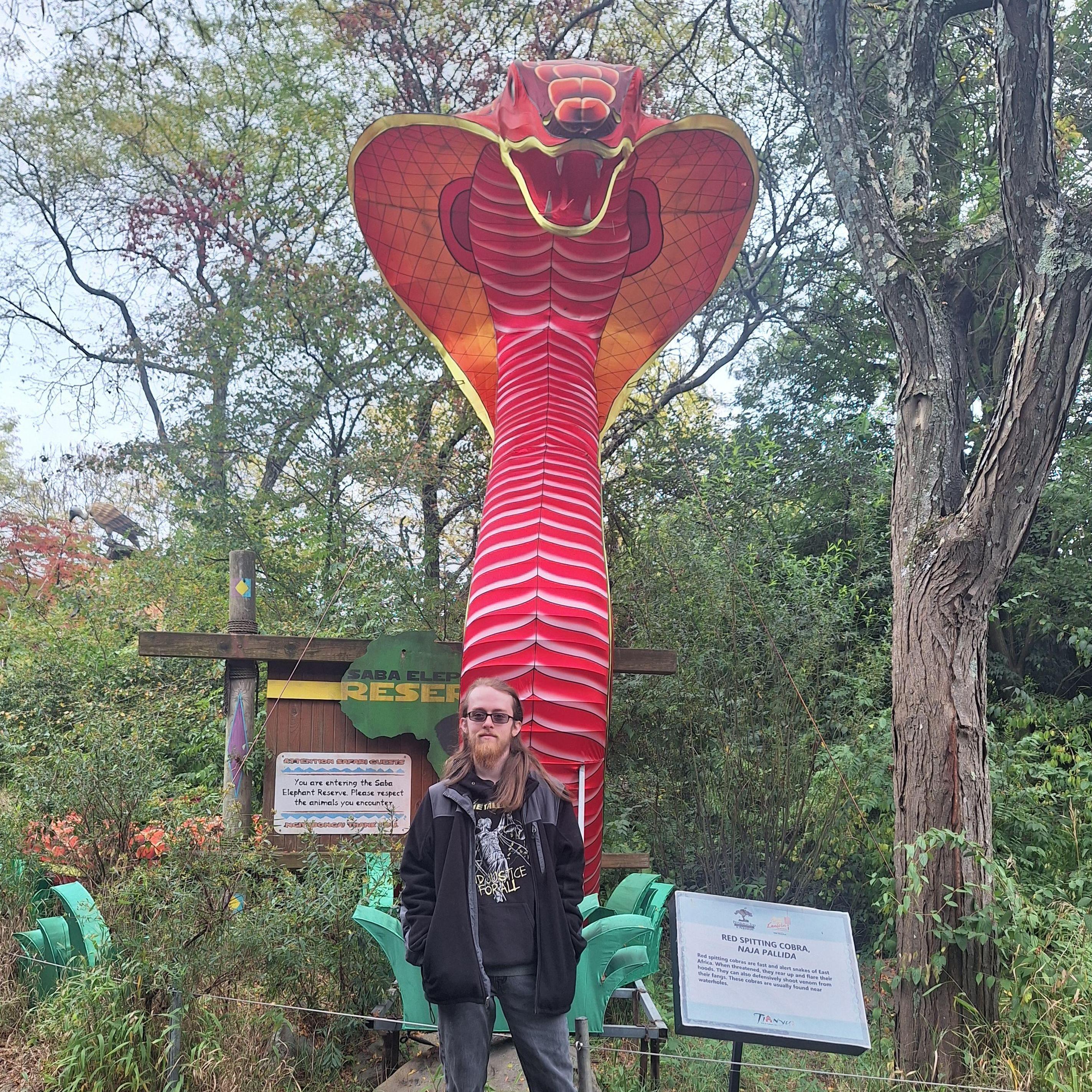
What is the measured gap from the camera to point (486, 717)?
249 centimetres

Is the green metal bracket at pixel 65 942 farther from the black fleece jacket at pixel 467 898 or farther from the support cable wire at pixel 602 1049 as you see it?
the black fleece jacket at pixel 467 898

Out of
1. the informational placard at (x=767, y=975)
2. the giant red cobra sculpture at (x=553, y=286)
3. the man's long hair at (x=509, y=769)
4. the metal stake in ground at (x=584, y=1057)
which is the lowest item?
the metal stake in ground at (x=584, y=1057)

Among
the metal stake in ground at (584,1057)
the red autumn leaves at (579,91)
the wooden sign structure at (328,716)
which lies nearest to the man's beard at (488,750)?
the metal stake in ground at (584,1057)

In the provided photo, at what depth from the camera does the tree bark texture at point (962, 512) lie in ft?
11.6

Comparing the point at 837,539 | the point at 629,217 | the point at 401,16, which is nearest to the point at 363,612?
the point at 629,217

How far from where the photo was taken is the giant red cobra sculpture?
3.76m

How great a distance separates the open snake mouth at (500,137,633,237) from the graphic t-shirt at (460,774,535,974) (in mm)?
2546

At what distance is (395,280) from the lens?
4887 millimetres

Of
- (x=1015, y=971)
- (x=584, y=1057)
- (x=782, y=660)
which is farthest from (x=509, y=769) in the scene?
(x=782, y=660)

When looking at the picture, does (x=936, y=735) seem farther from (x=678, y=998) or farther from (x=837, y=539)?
(x=837, y=539)

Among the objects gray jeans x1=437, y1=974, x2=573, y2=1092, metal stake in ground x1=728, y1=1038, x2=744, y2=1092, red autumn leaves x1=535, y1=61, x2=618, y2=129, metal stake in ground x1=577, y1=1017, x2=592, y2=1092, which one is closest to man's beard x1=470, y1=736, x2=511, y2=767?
gray jeans x1=437, y1=974, x2=573, y2=1092

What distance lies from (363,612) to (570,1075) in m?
4.92

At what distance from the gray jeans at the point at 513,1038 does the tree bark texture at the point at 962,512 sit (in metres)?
1.69

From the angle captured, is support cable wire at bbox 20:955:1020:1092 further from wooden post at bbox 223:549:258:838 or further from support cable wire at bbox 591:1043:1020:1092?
wooden post at bbox 223:549:258:838
